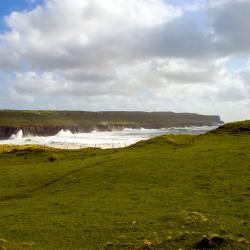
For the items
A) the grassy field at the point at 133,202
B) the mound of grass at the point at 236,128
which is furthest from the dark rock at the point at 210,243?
the mound of grass at the point at 236,128

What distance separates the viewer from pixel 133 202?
2591 centimetres

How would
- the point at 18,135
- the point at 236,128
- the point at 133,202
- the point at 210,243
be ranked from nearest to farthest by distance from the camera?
the point at 210,243
the point at 133,202
the point at 236,128
the point at 18,135

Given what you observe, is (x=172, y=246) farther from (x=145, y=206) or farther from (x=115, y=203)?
(x=115, y=203)

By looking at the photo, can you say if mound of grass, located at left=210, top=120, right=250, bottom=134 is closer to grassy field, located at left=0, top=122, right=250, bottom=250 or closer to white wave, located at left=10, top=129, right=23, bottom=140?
grassy field, located at left=0, top=122, right=250, bottom=250

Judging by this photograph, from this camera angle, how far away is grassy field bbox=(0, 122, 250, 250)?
61.1 ft

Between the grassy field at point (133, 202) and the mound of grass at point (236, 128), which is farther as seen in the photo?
the mound of grass at point (236, 128)

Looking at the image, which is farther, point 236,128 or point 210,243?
point 236,128

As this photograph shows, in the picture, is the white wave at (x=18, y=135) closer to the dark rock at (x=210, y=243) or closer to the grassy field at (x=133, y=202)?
A: the grassy field at (x=133, y=202)

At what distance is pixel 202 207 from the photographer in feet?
76.5

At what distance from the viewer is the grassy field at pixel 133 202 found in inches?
733

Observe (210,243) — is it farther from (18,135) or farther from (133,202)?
(18,135)

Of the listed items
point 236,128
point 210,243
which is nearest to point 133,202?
point 210,243

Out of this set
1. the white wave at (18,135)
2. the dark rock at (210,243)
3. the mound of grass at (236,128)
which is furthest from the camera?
the white wave at (18,135)

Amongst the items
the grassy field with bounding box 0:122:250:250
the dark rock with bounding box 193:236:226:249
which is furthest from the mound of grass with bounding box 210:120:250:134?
the dark rock with bounding box 193:236:226:249
